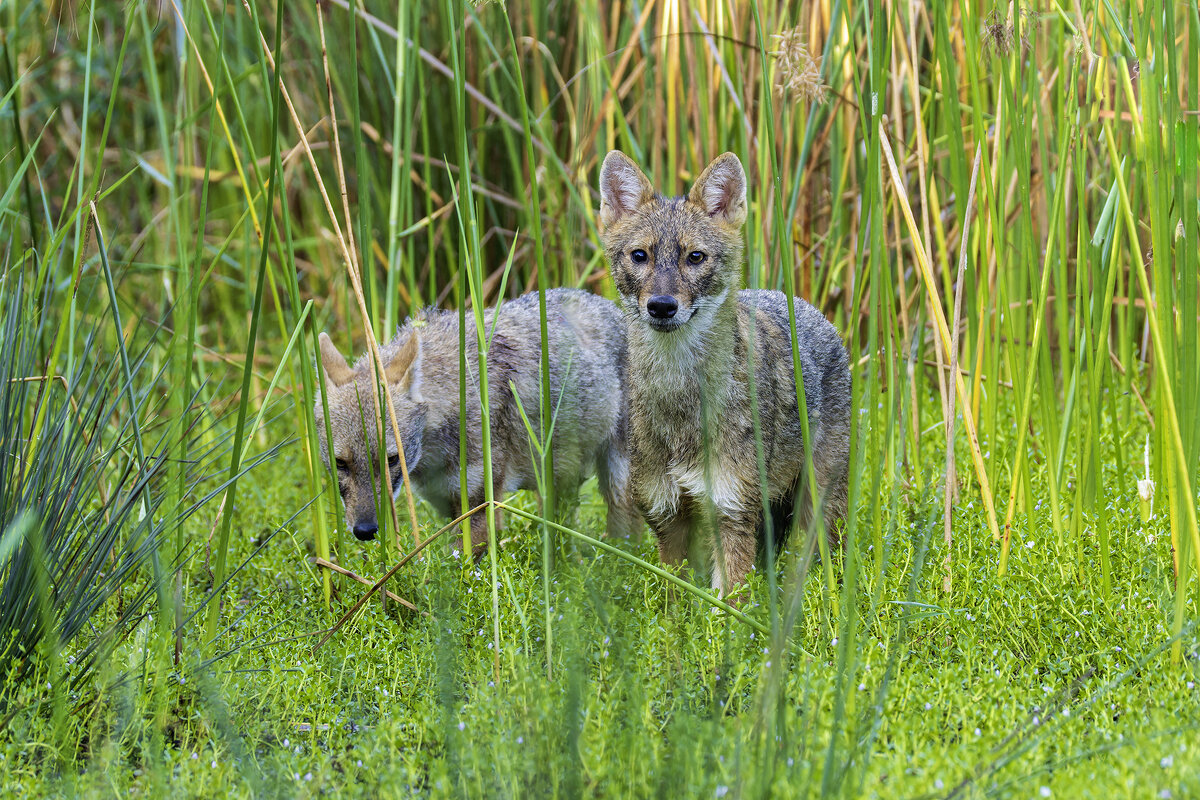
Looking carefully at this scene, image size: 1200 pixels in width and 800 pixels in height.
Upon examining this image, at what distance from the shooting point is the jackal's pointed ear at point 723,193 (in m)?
4.09

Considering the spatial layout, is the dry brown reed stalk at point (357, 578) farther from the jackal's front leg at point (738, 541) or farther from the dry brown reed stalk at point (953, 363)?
the dry brown reed stalk at point (953, 363)

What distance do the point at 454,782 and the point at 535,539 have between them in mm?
2080

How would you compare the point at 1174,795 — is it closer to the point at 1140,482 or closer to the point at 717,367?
the point at 1140,482

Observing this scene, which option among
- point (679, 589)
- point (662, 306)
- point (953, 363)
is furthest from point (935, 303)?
point (679, 589)

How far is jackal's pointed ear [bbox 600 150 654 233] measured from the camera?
4191 millimetres

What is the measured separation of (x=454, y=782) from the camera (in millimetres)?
2330

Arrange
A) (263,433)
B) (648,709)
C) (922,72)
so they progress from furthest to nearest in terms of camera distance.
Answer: (922,72), (263,433), (648,709)

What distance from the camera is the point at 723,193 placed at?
13.7ft

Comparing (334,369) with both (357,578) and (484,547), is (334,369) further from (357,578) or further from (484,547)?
(357,578)

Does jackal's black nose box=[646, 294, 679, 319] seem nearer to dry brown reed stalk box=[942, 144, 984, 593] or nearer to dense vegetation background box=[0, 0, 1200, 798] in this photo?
dense vegetation background box=[0, 0, 1200, 798]

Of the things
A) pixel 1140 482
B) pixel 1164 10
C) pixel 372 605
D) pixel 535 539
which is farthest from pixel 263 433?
pixel 1164 10

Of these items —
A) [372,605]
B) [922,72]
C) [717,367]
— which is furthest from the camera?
[922,72]

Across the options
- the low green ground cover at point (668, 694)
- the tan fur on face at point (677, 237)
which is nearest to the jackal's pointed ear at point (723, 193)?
the tan fur on face at point (677, 237)

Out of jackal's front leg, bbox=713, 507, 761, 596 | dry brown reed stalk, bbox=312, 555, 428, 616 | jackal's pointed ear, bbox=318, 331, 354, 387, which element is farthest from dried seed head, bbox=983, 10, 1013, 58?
jackal's pointed ear, bbox=318, 331, 354, 387
